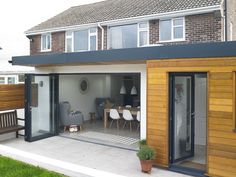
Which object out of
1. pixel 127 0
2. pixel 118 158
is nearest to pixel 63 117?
pixel 118 158

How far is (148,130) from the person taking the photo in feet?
24.4

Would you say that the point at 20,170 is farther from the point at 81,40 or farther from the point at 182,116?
the point at 81,40

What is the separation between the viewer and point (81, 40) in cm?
1842

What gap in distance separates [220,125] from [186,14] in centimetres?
887

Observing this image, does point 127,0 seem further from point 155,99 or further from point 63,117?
point 155,99

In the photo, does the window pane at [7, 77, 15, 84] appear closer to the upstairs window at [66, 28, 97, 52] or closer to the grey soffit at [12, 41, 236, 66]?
the upstairs window at [66, 28, 97, 52]

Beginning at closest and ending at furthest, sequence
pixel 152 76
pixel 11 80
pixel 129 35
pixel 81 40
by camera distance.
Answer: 1. pixel 152 76
2. pixel 129 35
3. pixel 81 40
4. pixel 11 80

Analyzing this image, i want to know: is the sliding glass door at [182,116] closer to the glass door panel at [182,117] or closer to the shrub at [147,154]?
the glass door panel at [182,117]

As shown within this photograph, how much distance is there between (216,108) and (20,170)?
495 centimetres

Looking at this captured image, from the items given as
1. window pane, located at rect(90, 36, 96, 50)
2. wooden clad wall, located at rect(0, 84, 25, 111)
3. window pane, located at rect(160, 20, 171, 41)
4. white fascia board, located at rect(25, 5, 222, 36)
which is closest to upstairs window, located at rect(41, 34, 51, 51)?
white fascia board, located at rect(25, 5, 222, 36)

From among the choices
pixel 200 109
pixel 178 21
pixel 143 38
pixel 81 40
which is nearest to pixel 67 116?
pixel 200 109

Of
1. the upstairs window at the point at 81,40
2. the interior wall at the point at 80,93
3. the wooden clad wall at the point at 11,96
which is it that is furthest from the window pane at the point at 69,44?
the wooden clad wall at the point at 11,96

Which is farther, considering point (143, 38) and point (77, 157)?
point (143, 38)

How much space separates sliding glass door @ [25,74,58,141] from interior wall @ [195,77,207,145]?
17.9ft
